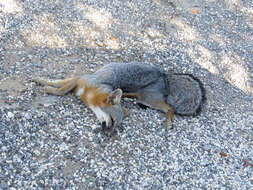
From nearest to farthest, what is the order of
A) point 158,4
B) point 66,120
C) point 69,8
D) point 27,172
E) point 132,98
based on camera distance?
point 27,172 → point 66,120 → point 132,98 → point 69,8 → point 158,4

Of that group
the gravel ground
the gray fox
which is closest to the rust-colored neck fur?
the gray fox

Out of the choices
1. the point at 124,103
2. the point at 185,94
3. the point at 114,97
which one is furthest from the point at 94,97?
the point at 185,94

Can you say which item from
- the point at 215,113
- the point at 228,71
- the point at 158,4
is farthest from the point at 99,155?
the point at 158,4

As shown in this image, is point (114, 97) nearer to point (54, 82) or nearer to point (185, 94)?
point (54, 82)

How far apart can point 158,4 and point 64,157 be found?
5.82 metres

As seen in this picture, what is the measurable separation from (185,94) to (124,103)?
132 cm

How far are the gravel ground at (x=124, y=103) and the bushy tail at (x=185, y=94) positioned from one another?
0.20 m

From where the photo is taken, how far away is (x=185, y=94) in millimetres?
6543

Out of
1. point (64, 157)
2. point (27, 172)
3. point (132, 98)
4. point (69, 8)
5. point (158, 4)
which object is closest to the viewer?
point (27, 172)

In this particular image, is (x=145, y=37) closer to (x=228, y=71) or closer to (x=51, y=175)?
(x=228, y=71)

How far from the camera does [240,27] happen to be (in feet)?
31.4

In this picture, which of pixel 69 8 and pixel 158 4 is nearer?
pixel 69 8

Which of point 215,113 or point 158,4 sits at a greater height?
point 158,4

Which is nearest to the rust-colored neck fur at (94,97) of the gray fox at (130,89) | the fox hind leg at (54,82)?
the gray fox at (130,89)
